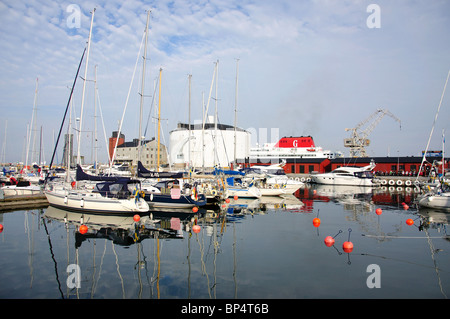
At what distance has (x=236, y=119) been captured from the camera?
42.5 m

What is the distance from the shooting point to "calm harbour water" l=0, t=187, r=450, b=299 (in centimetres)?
946

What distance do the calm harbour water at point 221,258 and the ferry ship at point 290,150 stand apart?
274ft

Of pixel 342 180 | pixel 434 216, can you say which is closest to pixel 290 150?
pixel 342 180

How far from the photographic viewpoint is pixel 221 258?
41.3ft

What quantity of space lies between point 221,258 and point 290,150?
315ft

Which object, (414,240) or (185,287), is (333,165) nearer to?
(414,240)

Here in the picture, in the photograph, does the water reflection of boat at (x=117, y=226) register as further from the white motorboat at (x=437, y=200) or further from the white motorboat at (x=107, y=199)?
the white motorboat at (x=437, y=200)

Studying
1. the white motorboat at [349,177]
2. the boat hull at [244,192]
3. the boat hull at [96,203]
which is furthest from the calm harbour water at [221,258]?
the white motorboat at [349,177]

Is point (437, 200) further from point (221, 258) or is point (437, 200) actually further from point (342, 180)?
point (342, 180)

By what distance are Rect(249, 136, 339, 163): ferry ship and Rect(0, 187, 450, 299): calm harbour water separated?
83.6m

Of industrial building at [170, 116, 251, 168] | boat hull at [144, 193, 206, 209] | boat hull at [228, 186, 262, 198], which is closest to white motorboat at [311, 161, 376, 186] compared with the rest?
industrial building at [170, 116, 251, 168]
